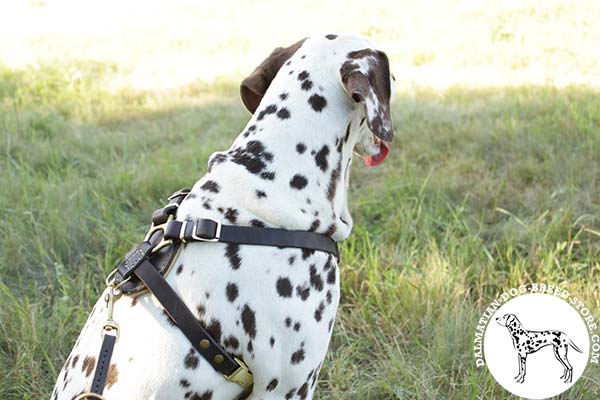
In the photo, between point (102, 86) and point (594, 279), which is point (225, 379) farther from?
point (102, 86)

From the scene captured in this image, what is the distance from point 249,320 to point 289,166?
0.51 metres

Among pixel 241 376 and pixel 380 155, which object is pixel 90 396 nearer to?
pixel 241 376

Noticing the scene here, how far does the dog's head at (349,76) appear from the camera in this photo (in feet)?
7.11

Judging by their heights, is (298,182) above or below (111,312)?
above

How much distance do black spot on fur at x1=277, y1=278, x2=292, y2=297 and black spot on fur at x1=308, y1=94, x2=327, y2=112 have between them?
1.91 ft

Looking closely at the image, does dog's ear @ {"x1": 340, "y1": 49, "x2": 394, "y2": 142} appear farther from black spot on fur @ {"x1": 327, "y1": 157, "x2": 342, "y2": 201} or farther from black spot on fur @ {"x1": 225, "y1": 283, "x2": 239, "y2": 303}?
black spot on fur @ {"x1": 225, "y1": 283, "x2": 239, "y2": 303}

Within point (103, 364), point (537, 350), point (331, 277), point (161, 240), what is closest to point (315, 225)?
point (331, 277)

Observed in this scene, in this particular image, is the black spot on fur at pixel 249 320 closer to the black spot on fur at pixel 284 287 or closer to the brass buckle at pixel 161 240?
the black spot on fur at pixel 284 287

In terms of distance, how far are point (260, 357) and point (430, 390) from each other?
108cm

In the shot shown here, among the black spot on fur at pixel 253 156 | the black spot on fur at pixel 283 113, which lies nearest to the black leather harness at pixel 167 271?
the black spot on fur at pixel 253 156

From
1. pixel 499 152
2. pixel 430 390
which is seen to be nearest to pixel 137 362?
pixel 430 390

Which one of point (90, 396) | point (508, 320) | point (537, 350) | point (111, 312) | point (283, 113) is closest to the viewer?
point (90, 396)

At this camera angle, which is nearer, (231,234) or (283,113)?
(231,234)

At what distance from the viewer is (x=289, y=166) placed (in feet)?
7.20
